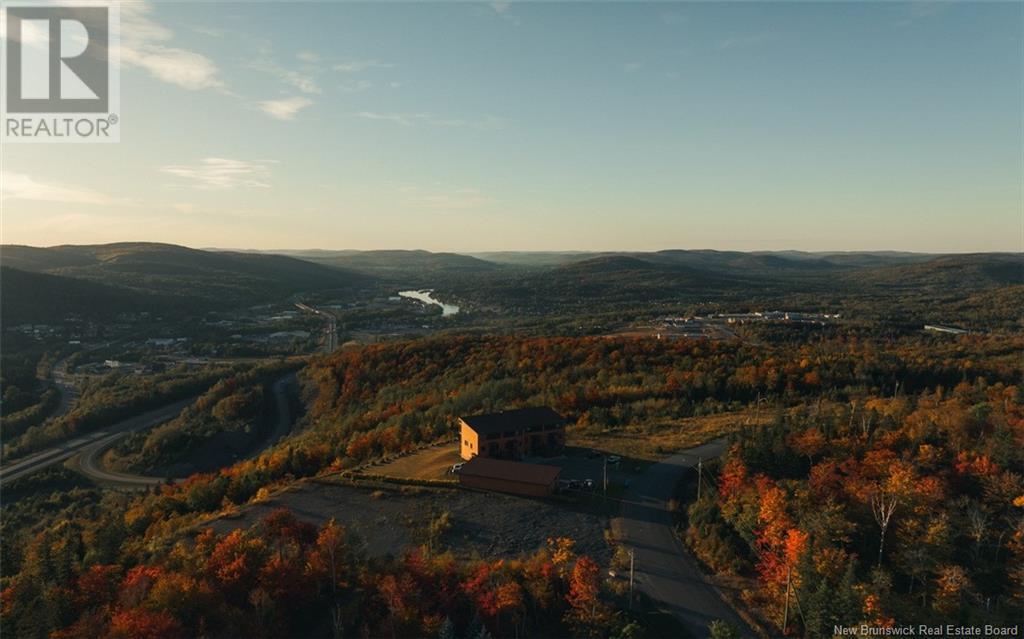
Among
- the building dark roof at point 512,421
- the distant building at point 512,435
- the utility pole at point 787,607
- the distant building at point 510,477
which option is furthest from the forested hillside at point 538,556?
the building dark roof at point 512,421

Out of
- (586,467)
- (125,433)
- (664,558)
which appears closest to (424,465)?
(586,467)

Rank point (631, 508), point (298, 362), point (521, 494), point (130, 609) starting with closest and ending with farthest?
1. point (130, 609)
2. point (631, 508)
3. point (521, 494)
4. point (298, 362)

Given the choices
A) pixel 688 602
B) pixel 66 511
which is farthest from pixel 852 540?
pixel 66 511

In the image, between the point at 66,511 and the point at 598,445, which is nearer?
the point at 598,445

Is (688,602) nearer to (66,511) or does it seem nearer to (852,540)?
(852,540)

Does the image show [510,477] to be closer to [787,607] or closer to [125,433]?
[787,607]

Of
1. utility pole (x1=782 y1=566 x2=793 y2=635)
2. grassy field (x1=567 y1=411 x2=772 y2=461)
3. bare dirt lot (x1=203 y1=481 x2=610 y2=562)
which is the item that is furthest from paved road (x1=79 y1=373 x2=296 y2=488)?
utility pole (x1=782 y1=566 x2=793 y2=635)
